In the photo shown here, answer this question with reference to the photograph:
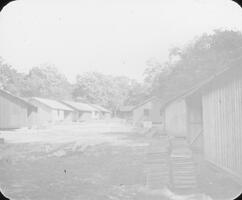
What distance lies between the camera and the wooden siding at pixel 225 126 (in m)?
8.85

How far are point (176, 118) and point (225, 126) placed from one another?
41.6ft

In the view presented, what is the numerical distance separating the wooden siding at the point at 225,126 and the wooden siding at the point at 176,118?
8.71m

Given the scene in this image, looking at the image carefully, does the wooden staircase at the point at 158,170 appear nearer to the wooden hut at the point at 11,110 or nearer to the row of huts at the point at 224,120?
the row of huts at the point at 224,120

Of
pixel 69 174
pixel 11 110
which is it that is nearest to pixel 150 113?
pixel 11 110

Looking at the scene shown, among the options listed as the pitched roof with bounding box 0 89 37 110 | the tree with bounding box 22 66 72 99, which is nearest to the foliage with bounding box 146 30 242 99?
the pitched roof with bounding box 0 89 37 110

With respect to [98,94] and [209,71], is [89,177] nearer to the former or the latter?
[209,71]

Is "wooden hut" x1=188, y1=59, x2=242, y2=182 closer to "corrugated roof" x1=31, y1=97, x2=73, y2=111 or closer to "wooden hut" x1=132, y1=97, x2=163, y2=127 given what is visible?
"wooden hut" x1=132, y1=97, x2=163, y2=127

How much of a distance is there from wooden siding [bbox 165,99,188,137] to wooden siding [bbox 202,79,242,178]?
343 inches

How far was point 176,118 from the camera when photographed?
887 inches

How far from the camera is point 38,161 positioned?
40.9 ft

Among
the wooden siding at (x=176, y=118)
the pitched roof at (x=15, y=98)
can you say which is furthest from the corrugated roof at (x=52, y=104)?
the wooden siding at (x=176, y=118)

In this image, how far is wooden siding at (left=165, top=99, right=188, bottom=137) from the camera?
21094 millimetres

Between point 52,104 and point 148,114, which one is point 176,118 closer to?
point 148,114

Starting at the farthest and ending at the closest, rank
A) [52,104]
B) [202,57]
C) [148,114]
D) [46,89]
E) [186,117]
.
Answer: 1. [148,114]
2. [52,104]
3. [46,89]
4. [186,117]
5. [202,57]
